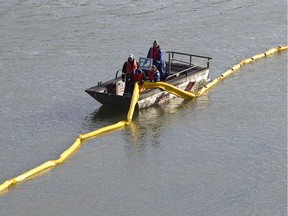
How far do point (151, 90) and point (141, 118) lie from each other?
102 centimetres

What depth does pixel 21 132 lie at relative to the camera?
71.2 feet

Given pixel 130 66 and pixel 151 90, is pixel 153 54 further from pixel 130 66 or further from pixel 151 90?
pixel 151 90

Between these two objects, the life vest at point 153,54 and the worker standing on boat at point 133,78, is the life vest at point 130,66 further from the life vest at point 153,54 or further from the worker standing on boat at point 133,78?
the life vest at point 153,54

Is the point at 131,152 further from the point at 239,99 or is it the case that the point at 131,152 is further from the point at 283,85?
the point at 283,85

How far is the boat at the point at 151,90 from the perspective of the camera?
22.9 metres

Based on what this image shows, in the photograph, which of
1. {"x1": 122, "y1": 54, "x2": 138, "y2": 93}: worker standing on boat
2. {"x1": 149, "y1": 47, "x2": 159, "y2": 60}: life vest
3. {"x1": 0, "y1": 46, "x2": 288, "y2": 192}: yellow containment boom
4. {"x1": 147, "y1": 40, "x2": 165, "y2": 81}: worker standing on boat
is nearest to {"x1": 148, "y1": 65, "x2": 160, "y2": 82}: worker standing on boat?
{"x1": 0, "y1": 46, "x2": 288, "y2": 192}: yellow containment boom

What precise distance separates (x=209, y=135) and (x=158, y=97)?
2.91 metres

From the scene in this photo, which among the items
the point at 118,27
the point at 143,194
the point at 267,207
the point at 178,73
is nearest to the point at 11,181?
the point at 143,194

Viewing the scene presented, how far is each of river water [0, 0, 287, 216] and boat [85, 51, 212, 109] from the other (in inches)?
14.5

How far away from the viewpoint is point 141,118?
75.3ft

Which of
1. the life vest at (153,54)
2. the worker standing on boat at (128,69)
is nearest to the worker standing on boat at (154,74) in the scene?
the worker standing on boat at (128,69)

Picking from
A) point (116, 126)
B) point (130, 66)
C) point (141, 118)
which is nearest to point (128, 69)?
point (130, 66)

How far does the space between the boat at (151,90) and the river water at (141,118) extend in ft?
1.21

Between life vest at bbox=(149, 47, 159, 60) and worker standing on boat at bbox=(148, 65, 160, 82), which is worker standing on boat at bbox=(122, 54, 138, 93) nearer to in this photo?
worker standing on boat at bbox=(148, 65, 160, 82)
